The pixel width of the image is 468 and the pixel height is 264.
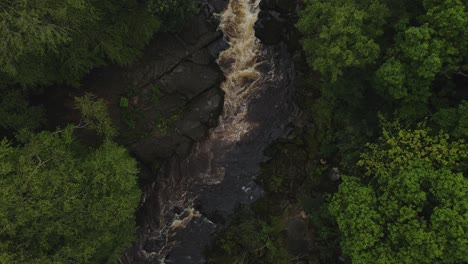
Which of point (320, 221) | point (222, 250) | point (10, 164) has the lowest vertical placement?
point (222, 250)

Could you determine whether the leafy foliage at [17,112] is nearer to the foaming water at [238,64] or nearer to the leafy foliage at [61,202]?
the leafy foliage at [61,202]

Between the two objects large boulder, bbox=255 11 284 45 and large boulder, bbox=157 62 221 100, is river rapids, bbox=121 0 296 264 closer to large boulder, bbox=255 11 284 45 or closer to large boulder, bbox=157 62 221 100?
large boulder, bbox=255 11 284 45

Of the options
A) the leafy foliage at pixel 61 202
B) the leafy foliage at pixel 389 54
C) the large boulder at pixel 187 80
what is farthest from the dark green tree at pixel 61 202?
the leafy foliage at pixel 389 54

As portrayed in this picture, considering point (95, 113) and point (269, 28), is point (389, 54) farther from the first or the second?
point (95, 113)

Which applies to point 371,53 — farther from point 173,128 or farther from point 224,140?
point 173,128

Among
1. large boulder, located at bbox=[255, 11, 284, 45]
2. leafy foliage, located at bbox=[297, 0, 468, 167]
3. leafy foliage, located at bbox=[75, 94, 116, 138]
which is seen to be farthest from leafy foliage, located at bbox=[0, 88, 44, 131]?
leafy foliage, located at bbox=[297, 0, 468, 167]

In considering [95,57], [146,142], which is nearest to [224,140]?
[146,142]

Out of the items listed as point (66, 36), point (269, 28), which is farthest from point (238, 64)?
point (66, 36)
